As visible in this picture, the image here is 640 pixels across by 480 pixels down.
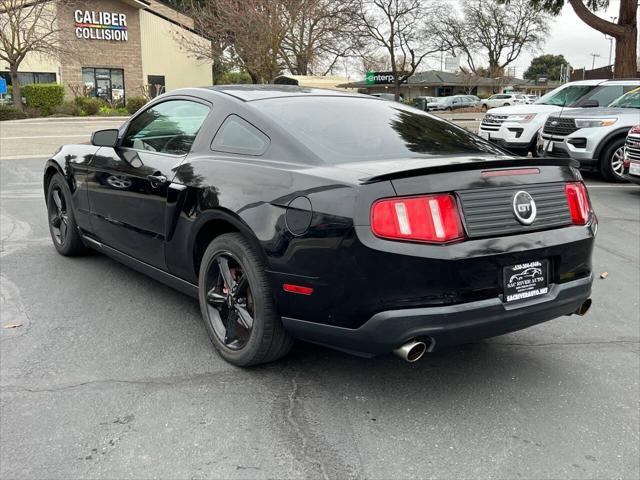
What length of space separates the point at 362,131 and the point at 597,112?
921 centimetres

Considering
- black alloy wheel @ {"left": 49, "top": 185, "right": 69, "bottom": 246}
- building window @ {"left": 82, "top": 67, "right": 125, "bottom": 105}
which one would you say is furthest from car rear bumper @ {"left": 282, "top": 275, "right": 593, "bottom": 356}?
building window @ {"left": 82, "top": 67, "right": 125, "bottom": 105}

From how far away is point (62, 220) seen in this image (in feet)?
18.5

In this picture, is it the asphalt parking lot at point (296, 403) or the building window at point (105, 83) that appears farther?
the building window at point (105, 83)

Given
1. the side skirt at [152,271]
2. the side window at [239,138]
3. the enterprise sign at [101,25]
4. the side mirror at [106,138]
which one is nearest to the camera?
the side window at [239,138]

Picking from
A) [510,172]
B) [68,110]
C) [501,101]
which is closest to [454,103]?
[501,101]

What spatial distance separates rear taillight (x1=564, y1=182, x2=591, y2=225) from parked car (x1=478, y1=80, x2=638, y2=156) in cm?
986

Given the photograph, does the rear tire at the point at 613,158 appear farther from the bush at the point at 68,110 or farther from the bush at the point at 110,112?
the bush at the point at 68,110

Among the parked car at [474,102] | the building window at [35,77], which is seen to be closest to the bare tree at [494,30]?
the parked car at [474,102]

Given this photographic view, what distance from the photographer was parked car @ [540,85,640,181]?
10.9 meters

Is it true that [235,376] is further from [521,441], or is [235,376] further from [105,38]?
[105,38]

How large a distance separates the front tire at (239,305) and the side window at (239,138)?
20.1 inches

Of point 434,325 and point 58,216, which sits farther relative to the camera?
point 58,216

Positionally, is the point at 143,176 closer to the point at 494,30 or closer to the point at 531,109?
the point at 531,109

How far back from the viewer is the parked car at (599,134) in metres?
10.9
